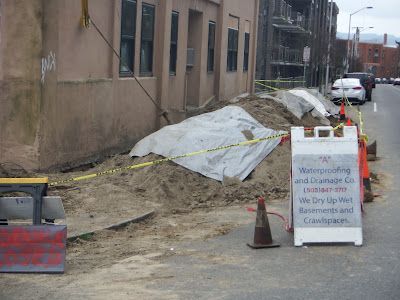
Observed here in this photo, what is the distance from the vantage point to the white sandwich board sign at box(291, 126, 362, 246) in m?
7.63

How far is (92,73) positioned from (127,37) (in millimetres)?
2272

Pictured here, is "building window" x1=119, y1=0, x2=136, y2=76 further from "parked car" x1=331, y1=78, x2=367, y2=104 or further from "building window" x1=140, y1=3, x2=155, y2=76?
"parked car" x1=331, y1=78, x2=367, y2=104

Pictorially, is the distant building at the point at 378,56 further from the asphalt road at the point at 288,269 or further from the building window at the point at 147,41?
the asphalt road at the point at 288,269

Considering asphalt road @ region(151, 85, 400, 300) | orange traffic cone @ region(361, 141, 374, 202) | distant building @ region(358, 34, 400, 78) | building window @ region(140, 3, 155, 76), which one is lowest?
asphalt road @ region(151, 85, 400, 300)

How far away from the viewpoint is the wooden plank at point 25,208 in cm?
673

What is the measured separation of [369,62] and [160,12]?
166 meters

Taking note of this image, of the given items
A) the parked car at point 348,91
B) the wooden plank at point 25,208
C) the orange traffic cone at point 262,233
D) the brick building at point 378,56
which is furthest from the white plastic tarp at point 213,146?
the brick building at point 378,56

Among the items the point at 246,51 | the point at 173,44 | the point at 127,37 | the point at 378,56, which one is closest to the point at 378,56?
the point at 378,56

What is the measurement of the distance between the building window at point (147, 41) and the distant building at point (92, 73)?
26 millimetres

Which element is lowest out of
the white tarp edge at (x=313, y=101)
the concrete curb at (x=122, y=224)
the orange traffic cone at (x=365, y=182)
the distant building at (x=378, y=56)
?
the concrete curb at (x=122, y=224)

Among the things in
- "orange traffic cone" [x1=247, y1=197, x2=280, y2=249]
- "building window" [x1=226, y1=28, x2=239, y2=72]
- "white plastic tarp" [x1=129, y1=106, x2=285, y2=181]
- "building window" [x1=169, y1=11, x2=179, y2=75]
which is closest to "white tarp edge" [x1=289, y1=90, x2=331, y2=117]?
"building window" [x1=169, y1=11, x2=179, y2=75]

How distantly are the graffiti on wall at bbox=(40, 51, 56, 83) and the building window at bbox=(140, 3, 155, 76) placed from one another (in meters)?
4.98

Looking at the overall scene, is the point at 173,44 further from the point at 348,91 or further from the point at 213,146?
the point at 348,91

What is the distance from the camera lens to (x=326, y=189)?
25.6 ft
